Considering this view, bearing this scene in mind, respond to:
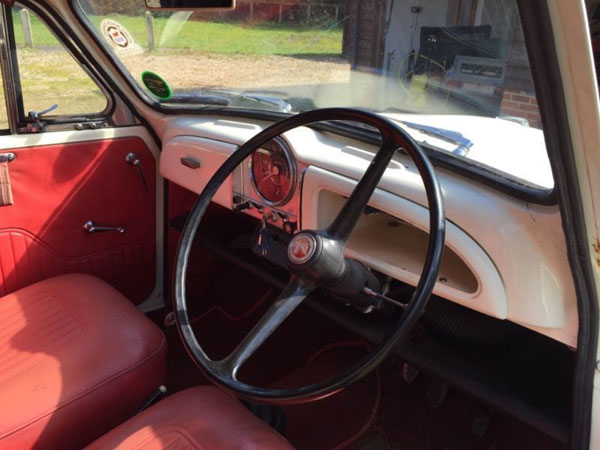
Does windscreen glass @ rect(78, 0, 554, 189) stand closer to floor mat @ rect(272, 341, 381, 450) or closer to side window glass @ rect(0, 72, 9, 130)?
side window glass @ rect(0, 72, 9, 130)

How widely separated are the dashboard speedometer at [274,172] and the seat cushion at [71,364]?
0.57 m

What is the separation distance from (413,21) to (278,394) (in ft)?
3.04

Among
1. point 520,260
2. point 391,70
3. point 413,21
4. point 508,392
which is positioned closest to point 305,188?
point 391,70

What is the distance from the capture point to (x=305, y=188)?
60.3 inches

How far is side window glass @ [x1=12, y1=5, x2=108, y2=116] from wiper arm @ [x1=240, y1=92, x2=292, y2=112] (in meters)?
0.66

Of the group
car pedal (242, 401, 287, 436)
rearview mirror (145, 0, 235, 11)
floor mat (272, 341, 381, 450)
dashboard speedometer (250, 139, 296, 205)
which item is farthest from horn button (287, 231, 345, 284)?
floor mat (272, 341, 381, 450)

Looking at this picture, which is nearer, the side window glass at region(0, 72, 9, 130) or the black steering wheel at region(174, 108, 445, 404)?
the black steering wheel at region(174, 108, 445, 404)

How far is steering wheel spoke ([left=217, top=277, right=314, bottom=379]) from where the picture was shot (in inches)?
47.0

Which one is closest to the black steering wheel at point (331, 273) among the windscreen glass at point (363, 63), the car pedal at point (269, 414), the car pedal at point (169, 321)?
the windscreen glass at point (363, 63)

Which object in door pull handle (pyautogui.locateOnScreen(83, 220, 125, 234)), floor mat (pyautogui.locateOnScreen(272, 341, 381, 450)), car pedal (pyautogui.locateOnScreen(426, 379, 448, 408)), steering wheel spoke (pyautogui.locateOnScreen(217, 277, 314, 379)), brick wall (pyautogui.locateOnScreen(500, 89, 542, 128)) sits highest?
brick wall (pyautogui.locateOnScreen(500, 89, 542, 128))

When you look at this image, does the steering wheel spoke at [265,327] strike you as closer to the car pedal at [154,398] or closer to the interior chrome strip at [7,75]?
the car pedal at [154,398]

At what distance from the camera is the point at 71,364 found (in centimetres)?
151

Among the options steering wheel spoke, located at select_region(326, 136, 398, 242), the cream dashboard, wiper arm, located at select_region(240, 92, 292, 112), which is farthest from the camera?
wiper arm, located at select_region(240, 92, 292, 112)

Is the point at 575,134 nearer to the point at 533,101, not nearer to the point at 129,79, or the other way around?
the point at 533,101
